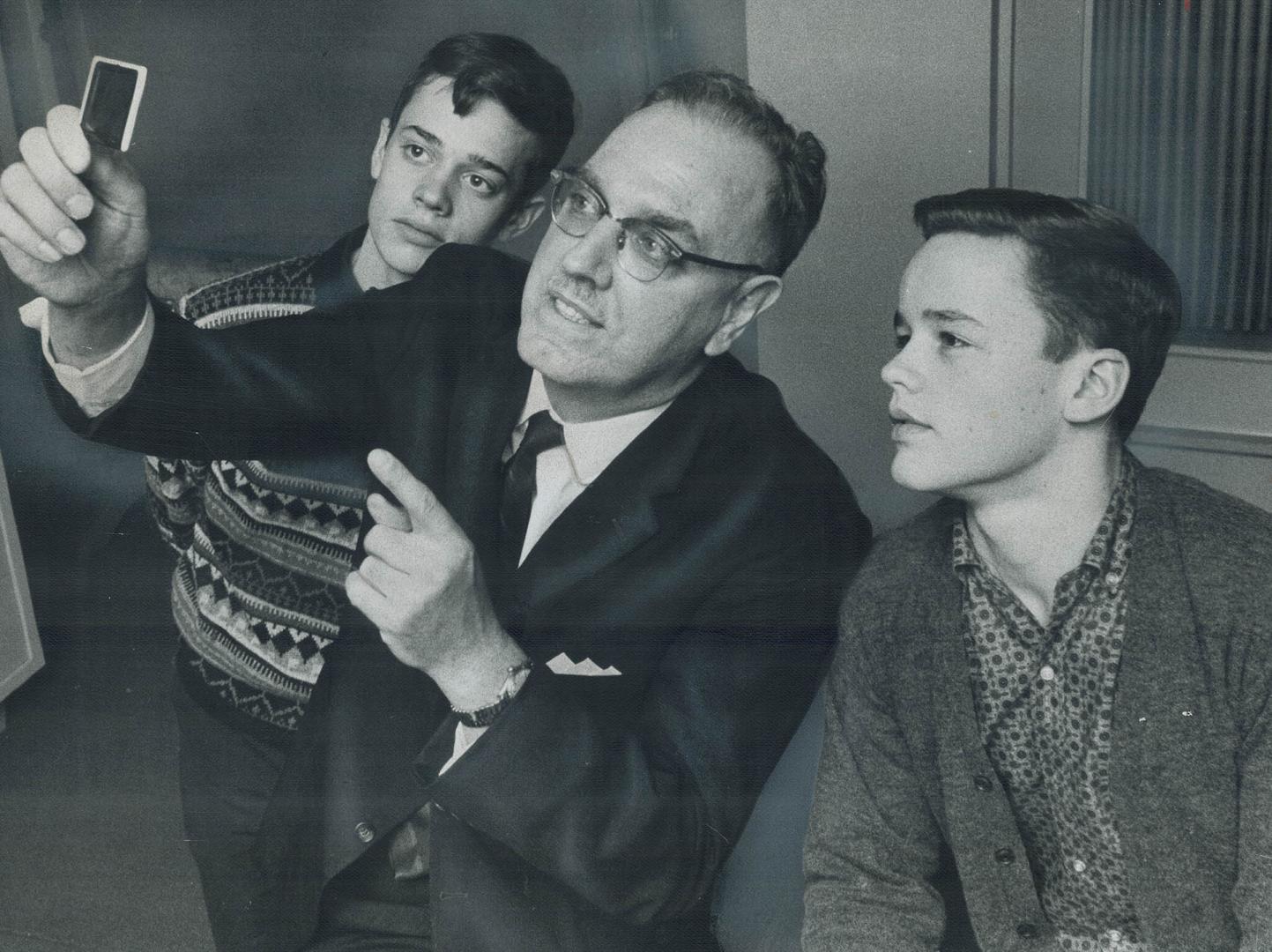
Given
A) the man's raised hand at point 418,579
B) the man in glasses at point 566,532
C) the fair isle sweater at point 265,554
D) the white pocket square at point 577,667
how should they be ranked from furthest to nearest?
the fair isle sweater at point 265,554, the white pocket square at point 577,667, the man in glasses at point 566,532, the man's raised hand at point 418,579

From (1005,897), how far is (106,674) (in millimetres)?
1144

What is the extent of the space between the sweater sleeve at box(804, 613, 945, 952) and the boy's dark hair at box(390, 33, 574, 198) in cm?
62

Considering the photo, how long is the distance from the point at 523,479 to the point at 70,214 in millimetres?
536

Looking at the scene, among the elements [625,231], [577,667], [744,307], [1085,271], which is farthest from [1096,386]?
[577,667]

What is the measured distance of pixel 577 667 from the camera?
1312mm

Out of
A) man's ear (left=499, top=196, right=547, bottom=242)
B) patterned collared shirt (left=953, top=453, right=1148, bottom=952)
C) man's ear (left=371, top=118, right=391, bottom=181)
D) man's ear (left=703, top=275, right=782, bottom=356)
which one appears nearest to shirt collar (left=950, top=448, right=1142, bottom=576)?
patterned collared shirt (left=953, top=453, right=1148, bottom=952)

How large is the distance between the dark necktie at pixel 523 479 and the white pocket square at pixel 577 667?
124 mm

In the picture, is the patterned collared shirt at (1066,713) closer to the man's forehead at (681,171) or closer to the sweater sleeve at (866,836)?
the sweater sleeve at (866,836)

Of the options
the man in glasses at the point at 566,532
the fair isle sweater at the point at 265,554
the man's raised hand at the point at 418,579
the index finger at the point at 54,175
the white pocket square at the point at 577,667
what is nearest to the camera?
the index finger at the point at 54,175

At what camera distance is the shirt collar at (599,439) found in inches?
53.0

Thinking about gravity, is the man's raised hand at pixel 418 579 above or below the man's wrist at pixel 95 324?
below

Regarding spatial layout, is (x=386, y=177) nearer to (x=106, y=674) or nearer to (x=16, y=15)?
(x=16, y=15)

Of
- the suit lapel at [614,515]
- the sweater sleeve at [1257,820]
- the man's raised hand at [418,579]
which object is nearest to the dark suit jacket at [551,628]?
the suit lapel at [614,515]

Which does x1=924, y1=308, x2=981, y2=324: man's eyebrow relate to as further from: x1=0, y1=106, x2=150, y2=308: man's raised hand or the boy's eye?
x1=0, y1=106, x2=150, y2=308: man's raised hand
